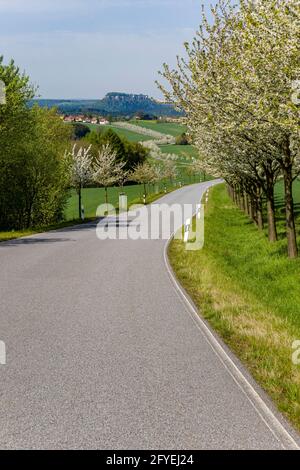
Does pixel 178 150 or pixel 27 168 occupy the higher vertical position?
pixel 178 150

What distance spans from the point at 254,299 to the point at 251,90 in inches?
243

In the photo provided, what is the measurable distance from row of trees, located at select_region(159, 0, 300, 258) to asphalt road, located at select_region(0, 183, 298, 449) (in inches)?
179

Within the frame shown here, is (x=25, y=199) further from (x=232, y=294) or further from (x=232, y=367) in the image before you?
(x=232, y=367)

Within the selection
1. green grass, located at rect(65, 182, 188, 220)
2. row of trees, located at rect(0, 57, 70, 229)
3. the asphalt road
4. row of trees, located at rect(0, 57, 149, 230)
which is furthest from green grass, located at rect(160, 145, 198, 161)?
the asphalt road

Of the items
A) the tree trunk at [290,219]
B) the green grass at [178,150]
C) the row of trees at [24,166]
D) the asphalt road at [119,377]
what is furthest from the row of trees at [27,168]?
the green grass at [178,150]

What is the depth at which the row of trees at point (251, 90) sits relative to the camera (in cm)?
1109

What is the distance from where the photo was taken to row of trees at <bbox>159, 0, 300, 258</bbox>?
1109 centimetres

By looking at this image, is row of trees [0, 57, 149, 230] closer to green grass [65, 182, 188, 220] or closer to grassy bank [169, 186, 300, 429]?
green grass [65, 182, 188, 220]

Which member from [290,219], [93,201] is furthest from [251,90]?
[93,201]

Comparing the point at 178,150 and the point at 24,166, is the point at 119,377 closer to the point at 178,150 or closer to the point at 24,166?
the point at 24,166

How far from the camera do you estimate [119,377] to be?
6359 millimetres

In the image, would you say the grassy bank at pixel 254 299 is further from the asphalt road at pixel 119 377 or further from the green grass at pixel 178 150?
the green grass at pixel 178 150

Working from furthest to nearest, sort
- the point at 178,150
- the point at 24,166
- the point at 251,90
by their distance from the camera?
the point at 178,150
the point at 24,166
the point at 251,90

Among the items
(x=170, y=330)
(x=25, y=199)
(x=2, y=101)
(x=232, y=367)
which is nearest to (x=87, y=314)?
(x=170, y=330)
